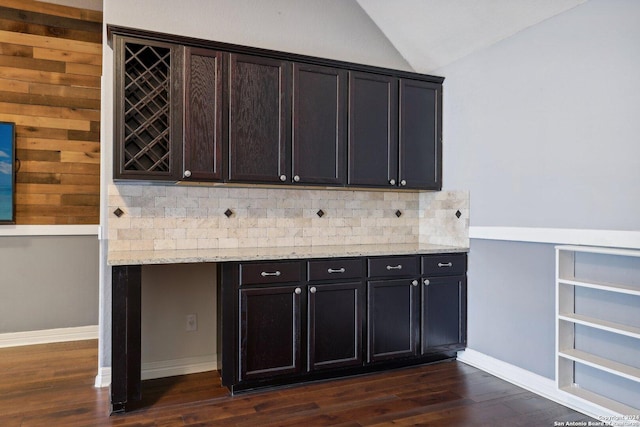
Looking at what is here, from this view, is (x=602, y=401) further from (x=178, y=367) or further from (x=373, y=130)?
(x=178, y=367)

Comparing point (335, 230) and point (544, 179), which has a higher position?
point (544, 179)

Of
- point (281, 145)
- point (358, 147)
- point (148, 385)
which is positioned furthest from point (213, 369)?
point (358, 147)

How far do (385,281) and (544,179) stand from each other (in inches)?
50.2

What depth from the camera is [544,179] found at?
9.53 ft

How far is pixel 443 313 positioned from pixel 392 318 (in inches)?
18.4

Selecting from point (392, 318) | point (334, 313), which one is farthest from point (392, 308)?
point (334, 313)

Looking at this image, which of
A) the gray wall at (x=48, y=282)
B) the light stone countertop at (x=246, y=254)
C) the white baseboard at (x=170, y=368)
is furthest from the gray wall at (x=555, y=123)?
Result: the gray wall at (x=48, y=282)

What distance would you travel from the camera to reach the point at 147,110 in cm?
283

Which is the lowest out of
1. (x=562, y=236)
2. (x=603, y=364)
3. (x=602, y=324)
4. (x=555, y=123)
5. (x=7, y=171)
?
(x=603, y=364)

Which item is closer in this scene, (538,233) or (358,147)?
(538,233)

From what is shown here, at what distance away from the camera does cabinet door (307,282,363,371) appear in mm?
2967

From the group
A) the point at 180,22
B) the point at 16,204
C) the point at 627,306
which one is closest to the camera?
the point at 627,306

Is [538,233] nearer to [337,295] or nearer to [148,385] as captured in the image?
[337,295]

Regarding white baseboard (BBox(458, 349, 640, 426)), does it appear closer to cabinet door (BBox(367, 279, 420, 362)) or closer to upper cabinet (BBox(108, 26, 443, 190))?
cabinet door (BBox(367, 279, 420, 362))
